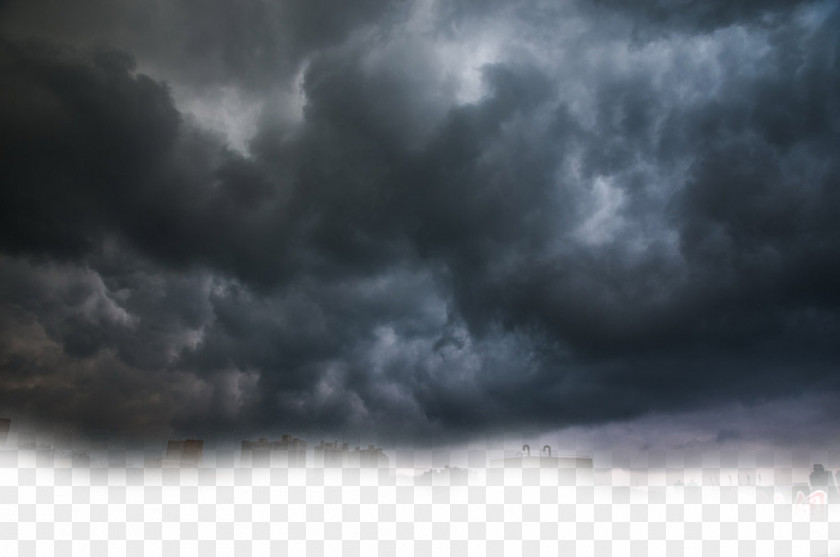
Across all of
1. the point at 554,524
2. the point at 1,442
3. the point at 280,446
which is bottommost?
the point at 554,524

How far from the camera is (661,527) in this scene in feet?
54.1

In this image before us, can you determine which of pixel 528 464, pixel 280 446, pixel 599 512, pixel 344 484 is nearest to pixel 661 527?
pixel 599 512

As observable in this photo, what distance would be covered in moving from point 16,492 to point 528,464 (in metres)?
67.0

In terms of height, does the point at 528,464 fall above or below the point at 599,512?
above

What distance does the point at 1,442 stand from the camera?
17172 mm

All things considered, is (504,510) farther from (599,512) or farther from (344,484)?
(344,484)

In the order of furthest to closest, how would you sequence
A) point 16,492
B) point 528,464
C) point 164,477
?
point 528,464 < point 164,477 < point 16,492

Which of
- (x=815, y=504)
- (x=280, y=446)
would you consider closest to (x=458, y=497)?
(x=815, y=504)

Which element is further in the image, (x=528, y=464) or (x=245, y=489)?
(x=528, y=464)

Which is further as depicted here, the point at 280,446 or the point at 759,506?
the point at 280,446

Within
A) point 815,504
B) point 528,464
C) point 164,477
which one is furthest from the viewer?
point 528,464

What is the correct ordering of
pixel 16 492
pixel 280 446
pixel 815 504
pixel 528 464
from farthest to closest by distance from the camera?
pixel 528 464 < pixel 280 446 < pixel 815 504 < pixel 16 492

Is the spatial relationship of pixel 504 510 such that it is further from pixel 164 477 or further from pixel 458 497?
pixel 164 477

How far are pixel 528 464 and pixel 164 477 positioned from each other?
212 ft
